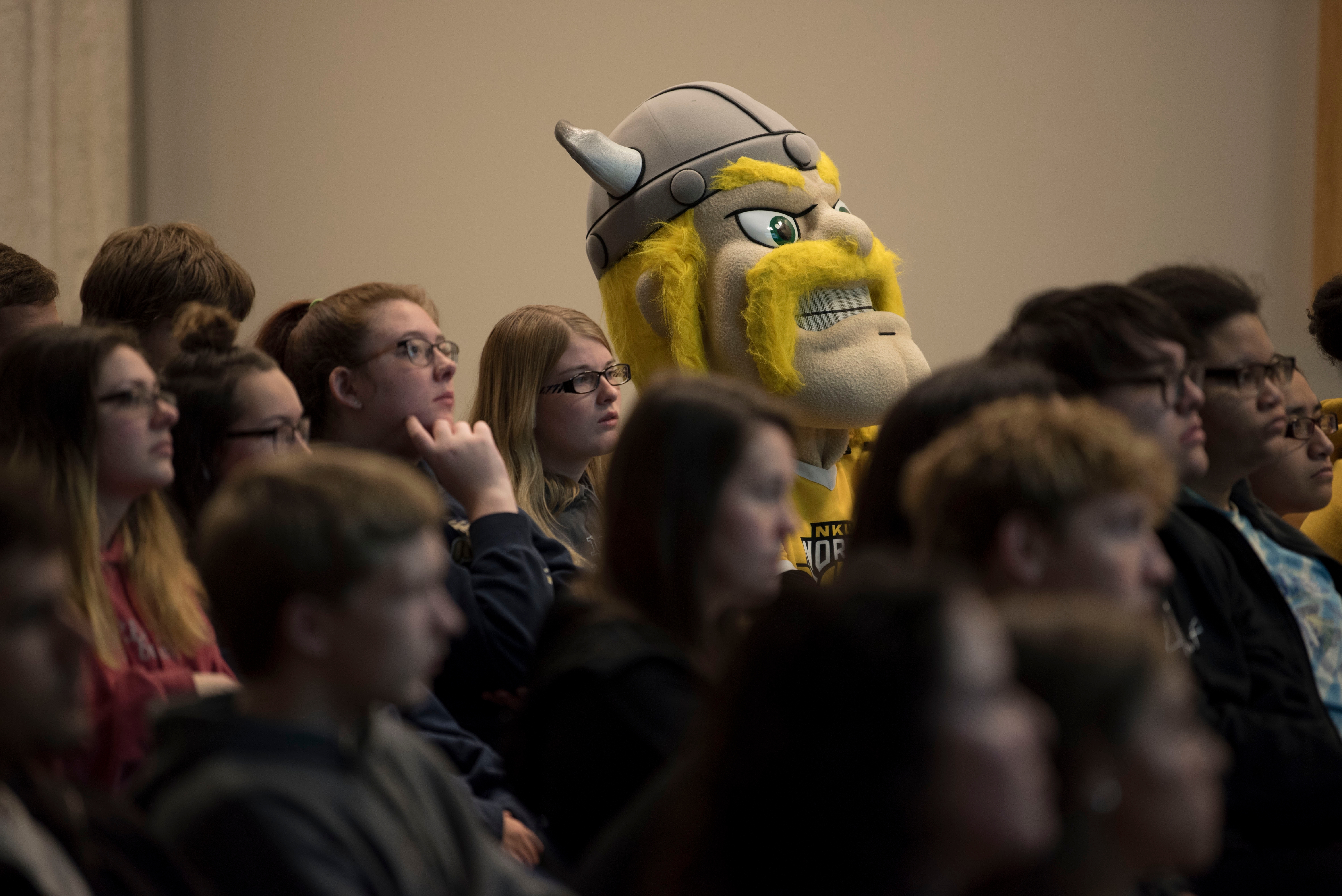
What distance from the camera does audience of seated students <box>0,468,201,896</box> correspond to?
88 centimetres

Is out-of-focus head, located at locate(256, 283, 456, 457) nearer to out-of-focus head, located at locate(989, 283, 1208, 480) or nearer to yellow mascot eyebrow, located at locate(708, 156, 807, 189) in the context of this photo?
yellow mascot eyebrow, located at locate(708, 156, 807, 189)

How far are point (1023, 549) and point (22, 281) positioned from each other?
72.4 inches

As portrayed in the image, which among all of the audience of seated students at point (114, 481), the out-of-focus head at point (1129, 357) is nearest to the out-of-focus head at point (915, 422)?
the out-of-focus head at point (1129, 357)

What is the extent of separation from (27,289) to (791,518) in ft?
5.26

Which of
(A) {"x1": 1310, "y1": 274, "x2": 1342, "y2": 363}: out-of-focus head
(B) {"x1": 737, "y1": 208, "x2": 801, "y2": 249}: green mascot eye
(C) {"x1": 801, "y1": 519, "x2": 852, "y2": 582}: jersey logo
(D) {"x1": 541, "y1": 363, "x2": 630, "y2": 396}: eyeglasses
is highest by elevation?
(B) {"x1": 737, "y1": 208, "x2": 801, "y2": 249}: green mascot eye

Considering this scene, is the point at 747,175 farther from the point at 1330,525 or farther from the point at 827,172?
the point at 1330,525

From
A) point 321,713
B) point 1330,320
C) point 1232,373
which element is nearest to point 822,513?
point 1232,373

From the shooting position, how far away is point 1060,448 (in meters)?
1.21

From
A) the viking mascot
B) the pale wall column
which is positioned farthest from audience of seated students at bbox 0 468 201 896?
the pale wall column

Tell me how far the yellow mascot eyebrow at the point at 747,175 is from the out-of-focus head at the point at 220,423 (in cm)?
104

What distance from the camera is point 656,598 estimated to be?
1.24 meters

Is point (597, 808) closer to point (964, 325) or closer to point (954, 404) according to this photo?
point (954, 404)

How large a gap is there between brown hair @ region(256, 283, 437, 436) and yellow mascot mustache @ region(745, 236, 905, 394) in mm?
604

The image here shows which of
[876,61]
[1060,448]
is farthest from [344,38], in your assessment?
[1060,448]
